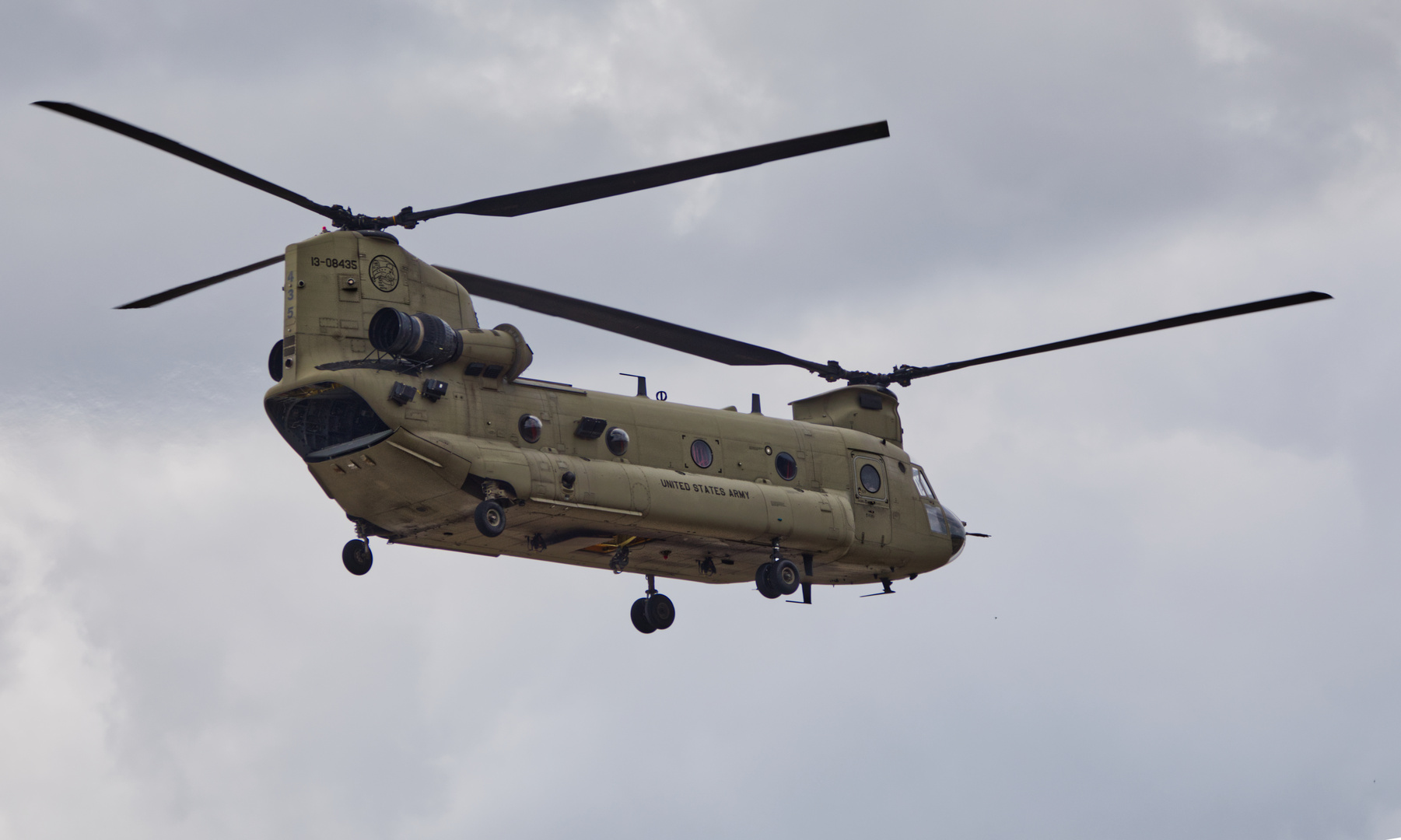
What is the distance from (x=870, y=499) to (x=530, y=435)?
341 inches

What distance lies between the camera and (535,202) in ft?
103

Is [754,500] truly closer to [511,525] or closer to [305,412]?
[511,525]

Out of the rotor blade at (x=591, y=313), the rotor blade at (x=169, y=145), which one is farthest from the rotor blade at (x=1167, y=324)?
the rotor blade at (x=169, y=145)

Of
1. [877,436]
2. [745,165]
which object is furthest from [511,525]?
[877,436]

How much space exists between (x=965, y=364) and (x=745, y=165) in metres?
10.3

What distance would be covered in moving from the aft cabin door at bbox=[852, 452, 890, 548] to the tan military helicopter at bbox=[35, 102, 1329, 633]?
1.8 inches

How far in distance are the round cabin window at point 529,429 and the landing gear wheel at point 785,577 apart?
18.5 feet

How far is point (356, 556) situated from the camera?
3269cm

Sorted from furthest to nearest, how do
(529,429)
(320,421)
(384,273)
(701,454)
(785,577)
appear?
(785,577)
(701,454)
(529,429)
(384,273)
(320,421)

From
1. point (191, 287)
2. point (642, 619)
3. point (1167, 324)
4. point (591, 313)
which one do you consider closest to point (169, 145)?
point (191, 287)


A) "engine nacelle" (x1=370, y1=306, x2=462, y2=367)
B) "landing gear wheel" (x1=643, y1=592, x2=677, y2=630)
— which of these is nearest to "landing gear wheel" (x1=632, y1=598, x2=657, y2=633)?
"landing gear wheel" (x1=643, y1=592, x2=677, y2=630)

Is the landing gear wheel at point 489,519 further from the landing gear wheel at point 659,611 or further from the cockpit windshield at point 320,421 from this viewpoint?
the landing gear wheel at point 659,611

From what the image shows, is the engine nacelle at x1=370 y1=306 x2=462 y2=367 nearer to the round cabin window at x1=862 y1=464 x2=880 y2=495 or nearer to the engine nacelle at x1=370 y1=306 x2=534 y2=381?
the engine nacelle at x1=370 y1=306 x2=534 y2=381

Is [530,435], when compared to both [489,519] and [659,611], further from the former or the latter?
[659,611]
